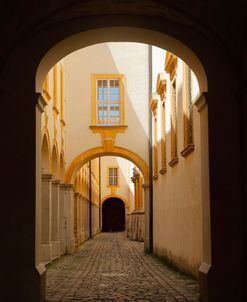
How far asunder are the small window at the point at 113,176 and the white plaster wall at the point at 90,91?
111 ft

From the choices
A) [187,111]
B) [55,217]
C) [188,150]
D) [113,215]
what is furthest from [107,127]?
[113,215]

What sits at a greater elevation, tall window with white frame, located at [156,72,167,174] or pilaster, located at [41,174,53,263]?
tall window with white frame, located at [156,72,167,174]

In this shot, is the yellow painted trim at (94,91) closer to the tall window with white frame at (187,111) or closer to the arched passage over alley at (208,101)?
the tall window with white frame at (187,111)

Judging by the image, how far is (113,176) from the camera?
58750 millimetres

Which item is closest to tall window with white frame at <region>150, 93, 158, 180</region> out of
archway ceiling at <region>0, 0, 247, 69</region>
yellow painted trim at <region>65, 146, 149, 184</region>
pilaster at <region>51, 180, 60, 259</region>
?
yellow painted trim at <region>65, 146, 149, 184</region>

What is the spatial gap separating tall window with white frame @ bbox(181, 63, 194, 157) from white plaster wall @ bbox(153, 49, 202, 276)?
313 millimetres

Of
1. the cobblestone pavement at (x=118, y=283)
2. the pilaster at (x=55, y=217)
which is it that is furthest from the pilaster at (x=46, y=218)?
the pilaster at (x=55, y=217)

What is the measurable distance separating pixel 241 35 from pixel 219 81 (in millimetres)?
784

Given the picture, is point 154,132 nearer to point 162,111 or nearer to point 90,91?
point 162,111

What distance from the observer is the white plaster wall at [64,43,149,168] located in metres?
24.2

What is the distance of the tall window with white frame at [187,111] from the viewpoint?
1357 cm

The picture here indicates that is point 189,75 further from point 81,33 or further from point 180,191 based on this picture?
point 81,33

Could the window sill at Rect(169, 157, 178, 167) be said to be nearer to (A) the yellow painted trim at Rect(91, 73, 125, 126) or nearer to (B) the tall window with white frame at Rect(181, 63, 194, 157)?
(B) the tall window with white frame at Rect(181, 63, 194, 157)

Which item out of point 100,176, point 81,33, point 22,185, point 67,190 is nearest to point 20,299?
point 22,185
